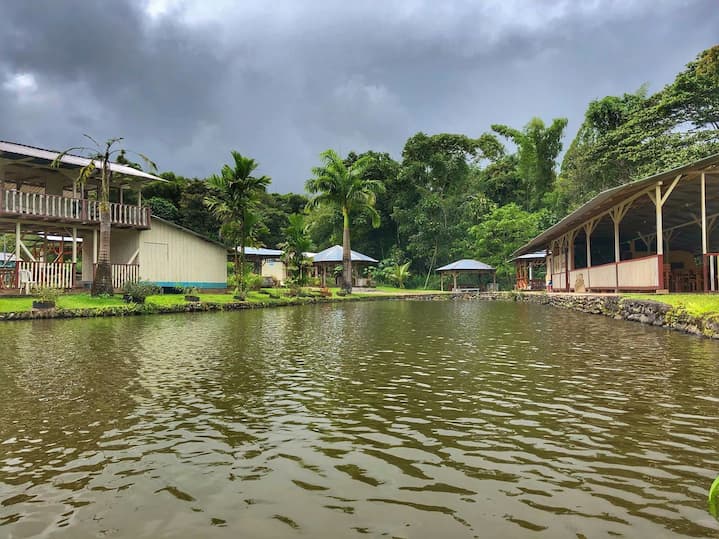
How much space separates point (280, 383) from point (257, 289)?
77.3ft

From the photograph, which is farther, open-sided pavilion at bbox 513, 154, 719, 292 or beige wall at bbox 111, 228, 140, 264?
beige wall at bbox 111, 228, 140, 264

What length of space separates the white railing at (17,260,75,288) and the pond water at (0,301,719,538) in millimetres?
13738

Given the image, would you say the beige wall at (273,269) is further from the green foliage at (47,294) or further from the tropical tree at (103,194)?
A: the green foliage at (47,294)

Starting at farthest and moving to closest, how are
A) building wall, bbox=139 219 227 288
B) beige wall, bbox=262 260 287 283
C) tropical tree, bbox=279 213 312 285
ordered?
beige wall, bbox=262 260 287 283 → tropical tree, bbox=279 213 312 285 → building wall, bbox=139 219 227 288

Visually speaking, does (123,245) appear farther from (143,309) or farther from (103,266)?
(143,309)

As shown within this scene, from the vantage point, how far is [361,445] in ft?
13.5

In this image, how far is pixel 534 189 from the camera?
4991 cm

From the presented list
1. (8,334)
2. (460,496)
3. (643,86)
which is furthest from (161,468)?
(643,86)

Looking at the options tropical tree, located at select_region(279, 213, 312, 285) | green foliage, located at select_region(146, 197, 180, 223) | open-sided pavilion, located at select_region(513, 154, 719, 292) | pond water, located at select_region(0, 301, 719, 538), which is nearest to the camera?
pond water, located at select_region(0, 301, 719, 538)

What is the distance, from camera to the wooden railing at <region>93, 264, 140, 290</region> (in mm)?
22953

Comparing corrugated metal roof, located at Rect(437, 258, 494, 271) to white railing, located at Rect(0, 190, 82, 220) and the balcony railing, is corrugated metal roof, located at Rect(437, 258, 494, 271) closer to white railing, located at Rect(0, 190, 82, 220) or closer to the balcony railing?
the balcony railing

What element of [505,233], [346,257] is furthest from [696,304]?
[505,233]

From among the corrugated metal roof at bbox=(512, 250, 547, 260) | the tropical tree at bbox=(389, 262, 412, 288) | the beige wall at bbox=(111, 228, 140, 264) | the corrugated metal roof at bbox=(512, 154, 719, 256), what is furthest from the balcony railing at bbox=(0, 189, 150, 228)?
the corrugated metal roof at bbox=(512, 250, 547, 260)

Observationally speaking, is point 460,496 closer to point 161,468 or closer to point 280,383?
point 161,468
